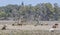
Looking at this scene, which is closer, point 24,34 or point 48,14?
point 24,34

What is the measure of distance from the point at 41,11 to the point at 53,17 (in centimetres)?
445

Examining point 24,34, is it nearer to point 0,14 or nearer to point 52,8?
point 0,14

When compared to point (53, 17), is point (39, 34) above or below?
above

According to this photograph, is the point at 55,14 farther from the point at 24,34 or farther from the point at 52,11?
the point at 24,34

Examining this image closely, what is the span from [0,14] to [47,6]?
17.2 metres

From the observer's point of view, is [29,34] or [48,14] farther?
[48,14]

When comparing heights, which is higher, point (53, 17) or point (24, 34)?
point (24, 34)

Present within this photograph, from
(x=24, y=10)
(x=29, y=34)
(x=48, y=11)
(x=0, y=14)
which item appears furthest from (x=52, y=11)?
(x=29, y=34)

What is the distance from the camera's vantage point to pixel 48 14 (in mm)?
86125

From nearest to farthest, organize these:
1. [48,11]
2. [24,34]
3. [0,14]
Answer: [24,34] < [0,14] < [48,11]

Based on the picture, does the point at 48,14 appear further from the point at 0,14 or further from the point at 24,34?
the point at 24,34

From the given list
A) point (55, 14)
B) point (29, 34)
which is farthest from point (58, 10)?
point (29, 34)

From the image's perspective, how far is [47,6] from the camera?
294 feet

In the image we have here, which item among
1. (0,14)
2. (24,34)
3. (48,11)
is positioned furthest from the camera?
(48,11)
